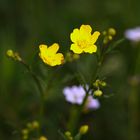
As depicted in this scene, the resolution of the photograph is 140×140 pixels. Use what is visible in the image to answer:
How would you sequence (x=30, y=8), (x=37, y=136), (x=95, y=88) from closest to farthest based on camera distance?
(x=95, y=88), (x=37, y=136), (x=30, y=8)

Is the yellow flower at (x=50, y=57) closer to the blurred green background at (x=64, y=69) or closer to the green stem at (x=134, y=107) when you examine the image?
the blurred green background at (x=64, y=69)

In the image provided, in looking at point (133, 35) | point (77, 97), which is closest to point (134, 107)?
point (133, 35)

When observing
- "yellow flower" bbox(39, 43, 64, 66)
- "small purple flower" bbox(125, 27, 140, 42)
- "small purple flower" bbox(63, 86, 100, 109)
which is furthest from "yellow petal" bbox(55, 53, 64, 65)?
"small purple flower" bbox(125, 27, 140, 42)

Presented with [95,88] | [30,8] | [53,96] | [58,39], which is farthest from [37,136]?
[30,8]

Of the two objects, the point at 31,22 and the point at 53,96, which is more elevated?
the point at 31,22

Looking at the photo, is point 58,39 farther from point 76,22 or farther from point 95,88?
point 95,88

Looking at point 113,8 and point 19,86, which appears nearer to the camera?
point 19,86

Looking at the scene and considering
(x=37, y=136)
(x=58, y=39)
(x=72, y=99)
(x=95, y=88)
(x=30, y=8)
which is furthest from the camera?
(x=30, y=8)
